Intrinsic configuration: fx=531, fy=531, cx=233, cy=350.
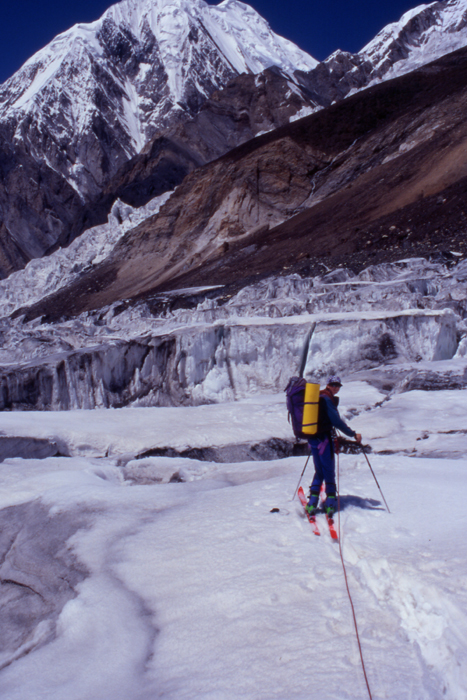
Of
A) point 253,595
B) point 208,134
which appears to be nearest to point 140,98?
point 208,134

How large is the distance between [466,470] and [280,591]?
2.10m

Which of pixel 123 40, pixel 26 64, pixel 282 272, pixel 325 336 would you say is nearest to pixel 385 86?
pixel 282 272

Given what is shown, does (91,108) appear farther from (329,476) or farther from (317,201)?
(329,476)

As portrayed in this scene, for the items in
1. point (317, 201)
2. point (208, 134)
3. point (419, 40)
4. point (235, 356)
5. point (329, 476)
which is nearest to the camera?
point (329, 476)

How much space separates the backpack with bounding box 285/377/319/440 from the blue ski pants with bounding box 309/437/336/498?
13cm

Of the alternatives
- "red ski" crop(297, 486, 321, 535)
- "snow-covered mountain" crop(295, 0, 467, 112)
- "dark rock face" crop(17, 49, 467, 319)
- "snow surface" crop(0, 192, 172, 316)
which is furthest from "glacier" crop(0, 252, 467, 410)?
"snow-covered mountain" crop(295, 0, 467, 112)

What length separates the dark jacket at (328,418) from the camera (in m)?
3.22

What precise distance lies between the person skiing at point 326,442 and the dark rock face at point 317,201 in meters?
13.4

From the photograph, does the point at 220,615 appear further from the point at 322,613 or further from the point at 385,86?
the point at 385,86

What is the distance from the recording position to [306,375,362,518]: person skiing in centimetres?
321

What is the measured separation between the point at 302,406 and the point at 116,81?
78256mm

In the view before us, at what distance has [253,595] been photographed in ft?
8.11

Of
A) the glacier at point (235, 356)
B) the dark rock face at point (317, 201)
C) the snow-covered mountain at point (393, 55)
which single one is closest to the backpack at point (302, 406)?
the glacier at point (235, 356)

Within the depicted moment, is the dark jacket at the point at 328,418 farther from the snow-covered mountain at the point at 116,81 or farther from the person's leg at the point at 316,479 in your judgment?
the snow-covered mountain at the point at 116,81
